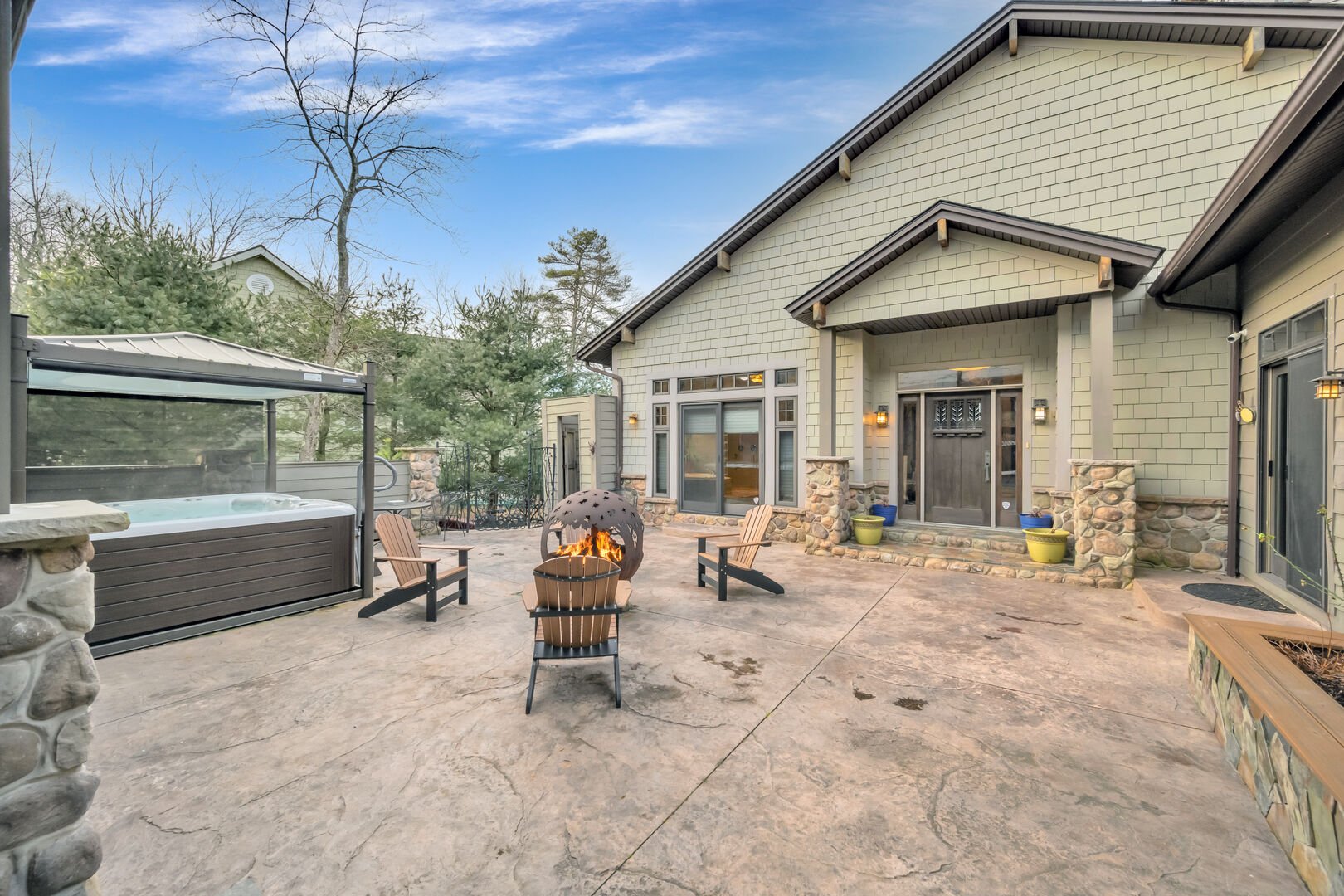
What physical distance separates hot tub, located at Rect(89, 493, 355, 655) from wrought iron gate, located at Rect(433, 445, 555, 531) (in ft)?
13.8

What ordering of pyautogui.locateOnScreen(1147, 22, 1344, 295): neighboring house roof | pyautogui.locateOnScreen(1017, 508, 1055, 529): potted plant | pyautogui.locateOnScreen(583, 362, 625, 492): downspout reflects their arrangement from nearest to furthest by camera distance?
pyautogui.locateOnScreen(1147, 22, 1344, 295): neighboring house roof < pyautogui.locateOnScreen(1017, 508, 1055, 529): potted plant < pyautogui.locateOnScreen(583, 362, 625, 492): downspout

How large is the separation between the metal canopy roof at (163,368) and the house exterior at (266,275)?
8.29m

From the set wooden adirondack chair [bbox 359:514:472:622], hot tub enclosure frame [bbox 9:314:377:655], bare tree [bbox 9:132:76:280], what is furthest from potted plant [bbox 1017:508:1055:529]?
bare tree [bbox 9:132:76:280]

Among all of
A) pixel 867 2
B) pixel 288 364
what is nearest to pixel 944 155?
pixel 867 2

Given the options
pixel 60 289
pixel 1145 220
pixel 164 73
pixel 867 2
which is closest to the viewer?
pixel 1145 220

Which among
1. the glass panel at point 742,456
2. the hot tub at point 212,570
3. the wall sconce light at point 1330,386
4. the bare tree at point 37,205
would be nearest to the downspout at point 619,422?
the glass panel at point 742,456

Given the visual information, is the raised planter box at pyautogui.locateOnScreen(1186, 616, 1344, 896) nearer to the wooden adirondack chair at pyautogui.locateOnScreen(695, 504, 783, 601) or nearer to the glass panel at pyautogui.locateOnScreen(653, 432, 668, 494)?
the wooden adirondack chair at pyautogui.locateOnScreen(695, 504, 783, 601)

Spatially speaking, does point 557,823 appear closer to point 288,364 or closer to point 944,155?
point 288,364

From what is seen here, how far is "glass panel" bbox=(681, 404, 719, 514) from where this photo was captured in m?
9.08

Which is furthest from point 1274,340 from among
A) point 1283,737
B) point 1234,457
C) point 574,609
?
point 574,609

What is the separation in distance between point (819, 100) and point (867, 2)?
88.6 inches

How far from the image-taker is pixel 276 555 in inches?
184

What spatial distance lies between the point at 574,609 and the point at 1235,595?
5.74 metres

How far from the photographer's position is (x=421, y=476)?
952 cm
